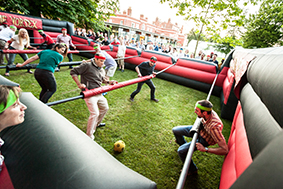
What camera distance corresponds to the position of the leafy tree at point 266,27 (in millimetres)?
15953

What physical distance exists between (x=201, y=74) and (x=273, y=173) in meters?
7.49

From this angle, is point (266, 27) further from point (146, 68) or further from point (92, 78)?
point (92, 78)

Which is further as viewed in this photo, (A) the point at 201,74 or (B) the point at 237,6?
(B) the point at 237,6

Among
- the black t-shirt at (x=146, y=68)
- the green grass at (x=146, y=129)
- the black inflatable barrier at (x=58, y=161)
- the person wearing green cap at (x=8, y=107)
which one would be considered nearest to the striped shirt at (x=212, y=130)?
the green grass at (x=146, y=129)

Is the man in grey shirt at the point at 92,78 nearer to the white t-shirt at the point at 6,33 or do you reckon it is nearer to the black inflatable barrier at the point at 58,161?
the black inflatable barrier at the point at 58,161

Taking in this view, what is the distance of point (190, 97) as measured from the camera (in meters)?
6.29

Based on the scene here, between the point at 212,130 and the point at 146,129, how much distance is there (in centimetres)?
185

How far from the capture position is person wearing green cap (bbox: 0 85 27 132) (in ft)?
3.44

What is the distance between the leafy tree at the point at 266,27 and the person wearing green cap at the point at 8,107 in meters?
22.7

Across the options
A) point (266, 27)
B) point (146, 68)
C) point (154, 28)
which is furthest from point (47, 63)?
point (154, 28)

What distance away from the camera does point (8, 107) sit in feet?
3.59

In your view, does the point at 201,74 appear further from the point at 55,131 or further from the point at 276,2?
the point at 276,2

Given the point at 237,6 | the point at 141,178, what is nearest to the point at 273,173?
the point at 141,178

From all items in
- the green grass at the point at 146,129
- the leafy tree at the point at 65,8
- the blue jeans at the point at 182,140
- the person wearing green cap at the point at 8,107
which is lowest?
the green grass at the point at 146,129
